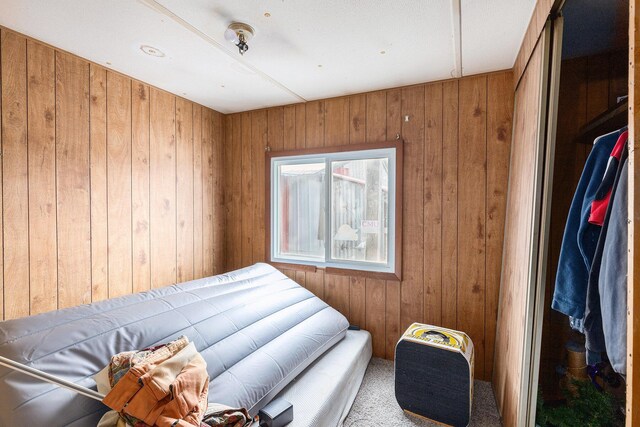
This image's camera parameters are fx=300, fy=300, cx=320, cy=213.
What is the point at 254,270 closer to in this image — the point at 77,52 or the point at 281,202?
the point at 281,202

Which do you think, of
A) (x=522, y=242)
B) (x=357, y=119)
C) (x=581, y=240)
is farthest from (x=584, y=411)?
(x=357, y=119)

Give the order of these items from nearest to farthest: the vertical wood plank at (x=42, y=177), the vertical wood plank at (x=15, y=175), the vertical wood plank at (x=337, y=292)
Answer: the vertical wood plank at (x=15, y=175) → the vertical wood plank at (x=42, y=177) → the vertical wood plank at (x=337, y=292)

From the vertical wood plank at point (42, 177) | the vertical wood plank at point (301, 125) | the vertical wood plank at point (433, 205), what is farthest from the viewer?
the vertical wood plank at point (301, 125)

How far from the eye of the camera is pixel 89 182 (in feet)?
6.84

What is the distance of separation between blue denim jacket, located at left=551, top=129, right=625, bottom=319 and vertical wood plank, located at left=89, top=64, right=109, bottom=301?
2719mm

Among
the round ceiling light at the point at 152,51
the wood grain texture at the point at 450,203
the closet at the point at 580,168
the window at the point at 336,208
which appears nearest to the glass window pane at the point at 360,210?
the window at the point at 336,208

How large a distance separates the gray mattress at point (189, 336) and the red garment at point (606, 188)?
1.55 m

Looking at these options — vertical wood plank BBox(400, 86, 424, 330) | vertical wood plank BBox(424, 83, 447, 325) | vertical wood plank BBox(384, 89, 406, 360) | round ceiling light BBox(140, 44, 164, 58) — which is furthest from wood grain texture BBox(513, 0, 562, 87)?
round ceiling light BBox(140, 44, 164, 58)

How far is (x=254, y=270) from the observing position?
2.58 metres

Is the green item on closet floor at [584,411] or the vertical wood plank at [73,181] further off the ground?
the vertical wood plank at [73,181]

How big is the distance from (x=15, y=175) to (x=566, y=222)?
2947 mm

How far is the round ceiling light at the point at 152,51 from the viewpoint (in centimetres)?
185

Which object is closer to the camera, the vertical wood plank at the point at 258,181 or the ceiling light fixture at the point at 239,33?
the ceiling light fixture at the point at 239,33

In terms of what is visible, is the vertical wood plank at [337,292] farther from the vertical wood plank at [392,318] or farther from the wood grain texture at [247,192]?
the wood grain texture at [247,192]
